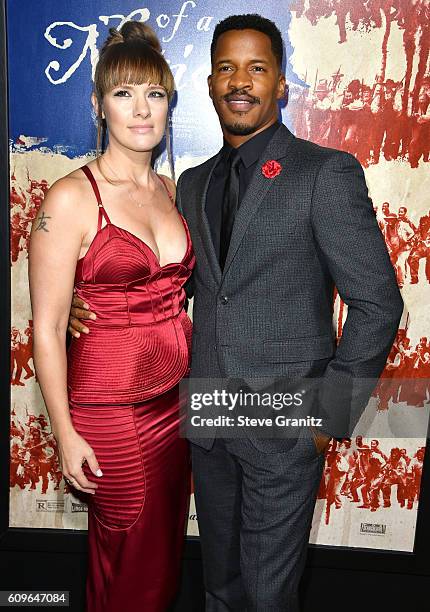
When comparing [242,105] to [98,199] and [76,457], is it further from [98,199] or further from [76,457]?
[76,457]

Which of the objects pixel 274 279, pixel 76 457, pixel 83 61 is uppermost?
pixel 83 61

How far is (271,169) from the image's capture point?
1792 millimetres

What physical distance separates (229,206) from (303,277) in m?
0.29

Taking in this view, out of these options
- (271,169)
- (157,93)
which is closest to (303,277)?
(271,169)

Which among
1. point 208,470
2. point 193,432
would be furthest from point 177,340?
point 208,470

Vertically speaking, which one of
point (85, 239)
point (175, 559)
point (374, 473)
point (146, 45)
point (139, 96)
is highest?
point (146, 45)

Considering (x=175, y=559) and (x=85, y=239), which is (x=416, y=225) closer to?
(x=85, y=239)

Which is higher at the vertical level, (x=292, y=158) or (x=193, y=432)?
(x=292, y=158)

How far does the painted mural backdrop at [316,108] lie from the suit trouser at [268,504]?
0.73 metres

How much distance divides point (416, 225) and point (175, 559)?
1.45m

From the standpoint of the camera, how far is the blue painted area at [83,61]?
2326 mm

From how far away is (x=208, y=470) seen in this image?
2.02 metres

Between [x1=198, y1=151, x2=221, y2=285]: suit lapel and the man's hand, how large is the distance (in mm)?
369

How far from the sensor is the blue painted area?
7.63ft
